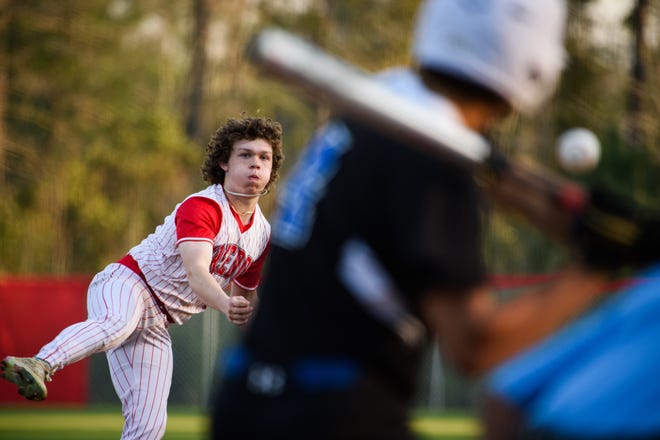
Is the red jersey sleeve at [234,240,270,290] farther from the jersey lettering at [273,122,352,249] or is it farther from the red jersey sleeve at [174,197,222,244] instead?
the jersey lettering at [273,122,352,249]

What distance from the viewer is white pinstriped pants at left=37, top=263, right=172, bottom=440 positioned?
22.0 ft

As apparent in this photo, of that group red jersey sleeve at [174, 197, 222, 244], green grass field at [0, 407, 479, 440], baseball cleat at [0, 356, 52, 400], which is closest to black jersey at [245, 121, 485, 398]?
red jersey sleeve at [174, 197, 222, 244]

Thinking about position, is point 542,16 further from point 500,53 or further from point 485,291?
point 485,291

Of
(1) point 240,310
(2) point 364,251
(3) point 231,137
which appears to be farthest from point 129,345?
(2) point 364,251

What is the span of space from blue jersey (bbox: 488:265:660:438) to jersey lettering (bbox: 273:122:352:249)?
70 cm

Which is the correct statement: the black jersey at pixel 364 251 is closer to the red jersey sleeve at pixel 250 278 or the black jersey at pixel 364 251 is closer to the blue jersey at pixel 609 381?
the blue jersey at pixel 609 381

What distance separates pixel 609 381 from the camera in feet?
9.66

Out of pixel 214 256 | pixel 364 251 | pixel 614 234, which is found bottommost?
pixel 364 251

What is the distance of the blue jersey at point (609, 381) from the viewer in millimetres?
2896

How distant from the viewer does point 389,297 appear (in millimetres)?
2930

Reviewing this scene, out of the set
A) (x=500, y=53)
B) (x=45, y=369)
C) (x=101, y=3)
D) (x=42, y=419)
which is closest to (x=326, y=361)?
(x=500, y=53)

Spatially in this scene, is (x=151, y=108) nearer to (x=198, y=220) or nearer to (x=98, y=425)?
(x=98, y=425)

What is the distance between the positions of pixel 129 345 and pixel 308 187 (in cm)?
417

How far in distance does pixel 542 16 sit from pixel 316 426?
1.08 metres
